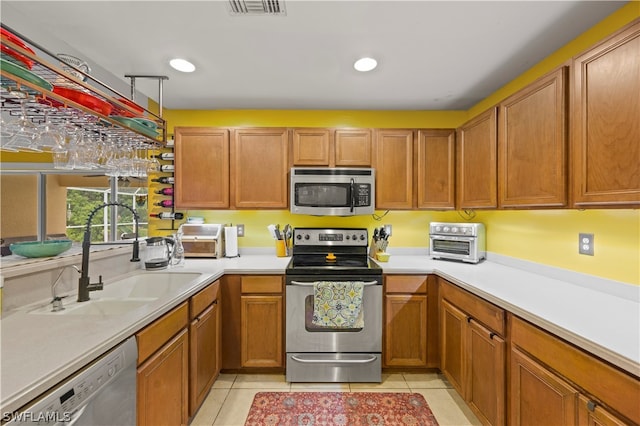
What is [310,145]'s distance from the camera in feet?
8.55

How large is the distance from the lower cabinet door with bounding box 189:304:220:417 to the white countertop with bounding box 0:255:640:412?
26cm

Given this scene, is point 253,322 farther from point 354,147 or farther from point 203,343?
point 354,147

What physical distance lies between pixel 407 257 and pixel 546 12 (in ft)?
6.64

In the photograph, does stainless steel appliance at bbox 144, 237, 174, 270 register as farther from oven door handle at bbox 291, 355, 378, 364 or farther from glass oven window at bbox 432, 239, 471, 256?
glass oven window at bbox 432, 239, 471, 256

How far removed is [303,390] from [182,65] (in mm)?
2528

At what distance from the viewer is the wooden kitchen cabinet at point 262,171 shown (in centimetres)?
259

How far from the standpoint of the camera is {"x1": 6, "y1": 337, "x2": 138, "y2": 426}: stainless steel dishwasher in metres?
0.77

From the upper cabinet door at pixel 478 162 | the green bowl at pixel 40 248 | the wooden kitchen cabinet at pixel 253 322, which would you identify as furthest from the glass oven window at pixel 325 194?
the green bowl at pixel 40 248

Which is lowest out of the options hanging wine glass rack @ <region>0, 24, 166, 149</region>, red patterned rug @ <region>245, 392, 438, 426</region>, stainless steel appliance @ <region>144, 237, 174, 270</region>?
red patterned rug @ <region>245, 392, 438, 426</region>

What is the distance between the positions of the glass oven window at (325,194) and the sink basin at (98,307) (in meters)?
1.41

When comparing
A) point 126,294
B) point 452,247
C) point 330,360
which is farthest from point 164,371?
point 452,247

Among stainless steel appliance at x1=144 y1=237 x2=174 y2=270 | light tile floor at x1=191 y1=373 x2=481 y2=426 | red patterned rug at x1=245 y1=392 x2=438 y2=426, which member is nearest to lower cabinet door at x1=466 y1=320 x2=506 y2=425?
light tile floor at x1=191 y1=373 x2=481 y2=426

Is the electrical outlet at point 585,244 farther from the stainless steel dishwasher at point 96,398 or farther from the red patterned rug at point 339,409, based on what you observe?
the stainless steel dishwasher at point 96,398

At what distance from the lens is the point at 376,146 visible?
8.59ft
